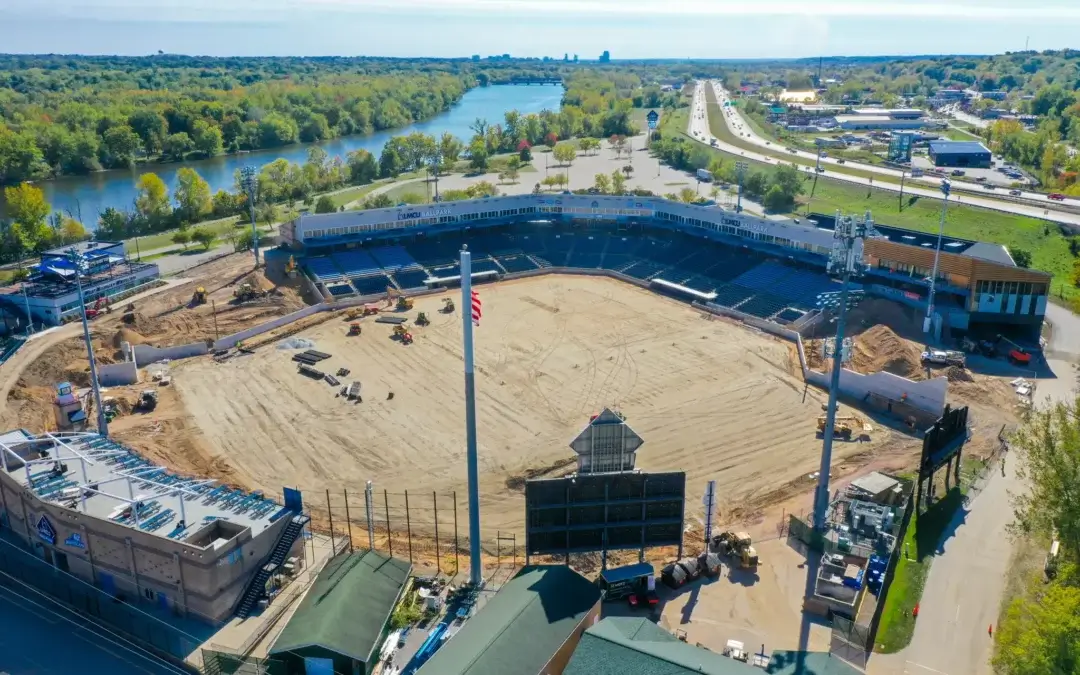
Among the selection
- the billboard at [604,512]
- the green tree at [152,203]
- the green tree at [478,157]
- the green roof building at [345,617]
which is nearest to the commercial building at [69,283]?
the green tree at [152,203]

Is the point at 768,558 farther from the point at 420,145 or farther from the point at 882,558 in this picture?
the point at 420,145

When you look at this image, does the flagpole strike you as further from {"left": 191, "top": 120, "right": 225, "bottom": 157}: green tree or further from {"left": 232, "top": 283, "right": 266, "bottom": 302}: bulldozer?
{"left": 191, "top": 120, "right": 225, "bottom": 157}: green tree

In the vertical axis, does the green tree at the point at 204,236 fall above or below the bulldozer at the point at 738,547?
above

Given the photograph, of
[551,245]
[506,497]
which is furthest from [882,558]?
[551,245]

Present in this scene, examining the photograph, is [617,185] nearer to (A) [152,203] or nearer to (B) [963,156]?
(A) [152,203]

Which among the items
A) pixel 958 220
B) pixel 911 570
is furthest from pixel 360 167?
pixel 911 570

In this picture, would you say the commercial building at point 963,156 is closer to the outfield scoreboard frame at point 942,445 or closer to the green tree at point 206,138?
the outfield scoreboard frame at point 942,445
